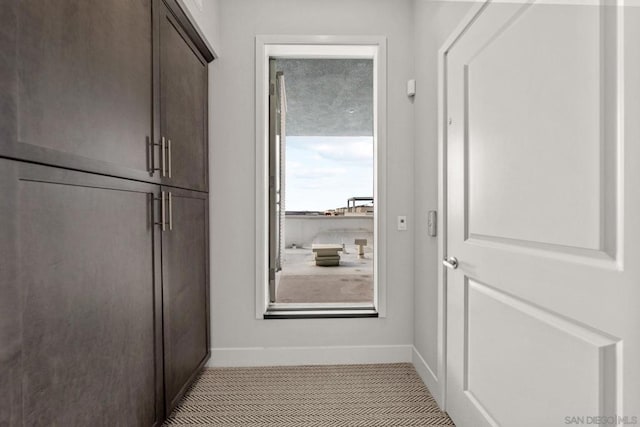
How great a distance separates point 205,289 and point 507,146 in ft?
6.14

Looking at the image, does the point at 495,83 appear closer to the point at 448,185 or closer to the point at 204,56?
the point at 448,185

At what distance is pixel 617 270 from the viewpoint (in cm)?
→ 80

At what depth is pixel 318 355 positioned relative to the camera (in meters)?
2.37

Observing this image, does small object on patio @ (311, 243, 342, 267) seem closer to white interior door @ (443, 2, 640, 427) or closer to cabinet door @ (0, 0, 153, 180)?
white interior door @ (443, 2, 640, 427)

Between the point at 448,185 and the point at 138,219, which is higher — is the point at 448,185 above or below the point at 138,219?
above

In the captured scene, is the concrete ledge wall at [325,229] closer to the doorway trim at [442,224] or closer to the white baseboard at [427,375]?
the white baseboard at [427,375]

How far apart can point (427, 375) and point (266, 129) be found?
6.14ft

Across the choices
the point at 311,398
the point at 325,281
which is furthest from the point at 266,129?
the point at 325,281

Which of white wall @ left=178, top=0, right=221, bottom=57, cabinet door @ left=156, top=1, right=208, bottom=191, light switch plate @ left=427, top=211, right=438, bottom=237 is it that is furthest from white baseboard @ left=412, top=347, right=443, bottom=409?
white wall @ left=178, top=0, right=221, bottom=57

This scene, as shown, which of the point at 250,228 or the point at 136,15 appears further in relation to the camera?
the point at 250,228

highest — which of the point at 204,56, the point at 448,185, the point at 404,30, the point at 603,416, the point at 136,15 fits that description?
the point at 404,30

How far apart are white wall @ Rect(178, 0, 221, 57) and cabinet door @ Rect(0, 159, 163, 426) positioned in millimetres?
990

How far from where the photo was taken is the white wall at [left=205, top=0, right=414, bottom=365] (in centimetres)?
232

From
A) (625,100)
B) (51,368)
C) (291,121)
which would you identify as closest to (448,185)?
(625,100)
